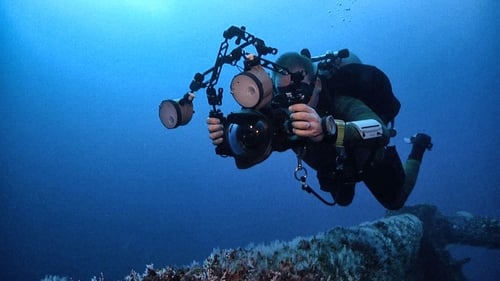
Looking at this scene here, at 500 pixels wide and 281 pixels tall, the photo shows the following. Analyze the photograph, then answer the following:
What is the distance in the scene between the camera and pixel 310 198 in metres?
72.8

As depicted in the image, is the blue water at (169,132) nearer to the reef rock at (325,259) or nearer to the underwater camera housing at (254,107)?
the reef rock at (325,259)

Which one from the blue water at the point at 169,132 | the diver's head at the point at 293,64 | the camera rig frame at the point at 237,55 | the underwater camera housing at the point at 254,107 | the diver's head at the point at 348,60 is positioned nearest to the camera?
the underwater camera housing at the point at 254,107

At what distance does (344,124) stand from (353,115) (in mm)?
904

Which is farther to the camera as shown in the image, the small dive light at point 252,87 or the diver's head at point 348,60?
the diver's head at point 348,60

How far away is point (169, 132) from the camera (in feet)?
229

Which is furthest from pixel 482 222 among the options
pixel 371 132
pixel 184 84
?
pixel 184 84

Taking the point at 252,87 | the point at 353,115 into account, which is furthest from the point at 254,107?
the point at 353,115

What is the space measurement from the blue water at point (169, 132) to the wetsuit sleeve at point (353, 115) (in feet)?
123

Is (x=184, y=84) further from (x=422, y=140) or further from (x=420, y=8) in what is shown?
(x=422, y=140)

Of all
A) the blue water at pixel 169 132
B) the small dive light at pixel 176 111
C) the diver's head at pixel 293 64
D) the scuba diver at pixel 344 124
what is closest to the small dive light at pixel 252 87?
the scuba diver at pixel 344 124

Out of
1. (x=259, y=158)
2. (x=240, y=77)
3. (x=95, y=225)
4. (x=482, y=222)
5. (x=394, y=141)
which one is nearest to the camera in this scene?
(x=240, y=77)

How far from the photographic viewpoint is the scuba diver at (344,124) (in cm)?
288

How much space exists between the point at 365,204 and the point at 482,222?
206 feet

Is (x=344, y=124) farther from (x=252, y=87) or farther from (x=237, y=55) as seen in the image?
(x=237, y=55)
